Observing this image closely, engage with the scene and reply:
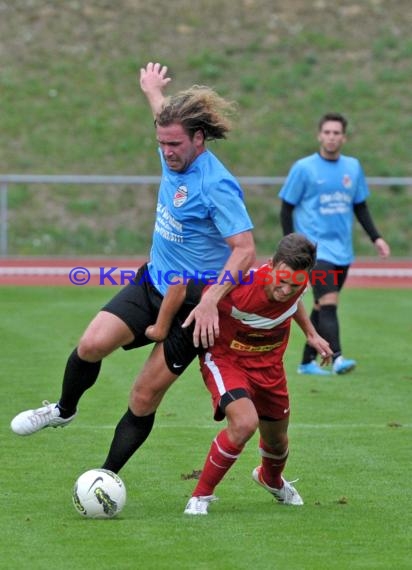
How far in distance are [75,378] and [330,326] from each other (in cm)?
471

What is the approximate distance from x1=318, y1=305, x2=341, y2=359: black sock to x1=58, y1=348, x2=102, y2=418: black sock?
15.0 feet

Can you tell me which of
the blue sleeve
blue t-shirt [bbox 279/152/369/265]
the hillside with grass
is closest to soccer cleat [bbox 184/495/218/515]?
blue t-shirt [bbox 279/152/369/265]

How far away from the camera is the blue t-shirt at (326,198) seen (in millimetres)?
10984

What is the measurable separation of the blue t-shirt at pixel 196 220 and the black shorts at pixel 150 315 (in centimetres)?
7

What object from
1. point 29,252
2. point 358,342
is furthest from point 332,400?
point 29,252

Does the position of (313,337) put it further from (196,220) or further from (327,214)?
(327,214)

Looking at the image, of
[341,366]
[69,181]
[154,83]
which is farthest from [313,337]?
[69,181]

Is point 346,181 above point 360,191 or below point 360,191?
above

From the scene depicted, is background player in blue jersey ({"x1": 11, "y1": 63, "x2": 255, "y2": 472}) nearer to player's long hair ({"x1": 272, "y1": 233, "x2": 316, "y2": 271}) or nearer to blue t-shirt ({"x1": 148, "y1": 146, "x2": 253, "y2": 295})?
blue t-shirt ({"x1": 148, "y1": 146, "x2": 253, "y2": 295})

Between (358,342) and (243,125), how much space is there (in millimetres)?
13275

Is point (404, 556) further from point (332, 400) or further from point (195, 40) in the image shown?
point (195, 40)

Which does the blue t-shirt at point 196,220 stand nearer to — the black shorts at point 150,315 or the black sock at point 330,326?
the black shorts at point 150,315

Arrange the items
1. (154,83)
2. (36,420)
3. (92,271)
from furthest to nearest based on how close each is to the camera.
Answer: (92,271) → (154,83) → (36,420)

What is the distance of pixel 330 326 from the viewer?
10.8m
